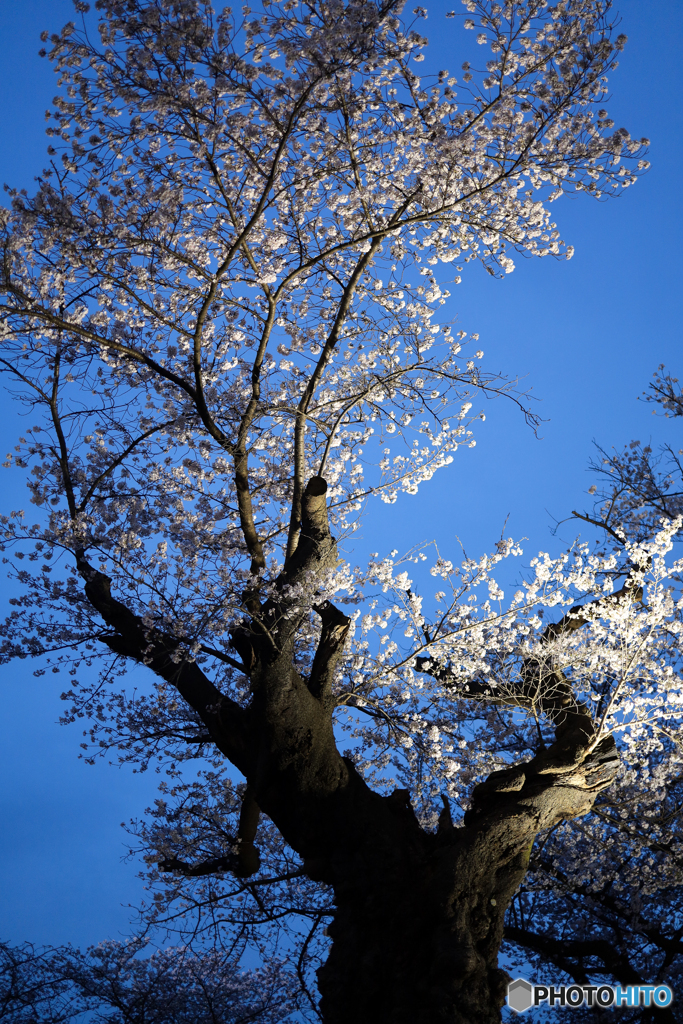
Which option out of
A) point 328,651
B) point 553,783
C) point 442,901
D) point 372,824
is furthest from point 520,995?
point 328,651

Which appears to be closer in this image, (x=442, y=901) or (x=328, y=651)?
(x=442, y=901)

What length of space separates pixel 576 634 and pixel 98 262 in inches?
225

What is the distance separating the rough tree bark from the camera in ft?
13.6

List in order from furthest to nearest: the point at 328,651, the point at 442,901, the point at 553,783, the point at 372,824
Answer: the point at 328,651 < the point at 553,783 < the point at 372,824 < the point at 442,901

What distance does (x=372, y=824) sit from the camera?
4883mm

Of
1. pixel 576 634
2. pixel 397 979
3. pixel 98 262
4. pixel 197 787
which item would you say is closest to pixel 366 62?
pixel 98 262

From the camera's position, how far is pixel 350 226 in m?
7.56

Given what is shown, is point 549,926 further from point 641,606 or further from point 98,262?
point 98,262

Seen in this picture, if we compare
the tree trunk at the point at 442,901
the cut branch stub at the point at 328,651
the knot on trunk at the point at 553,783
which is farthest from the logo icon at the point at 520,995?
the cut branch stub at the point at 328,651

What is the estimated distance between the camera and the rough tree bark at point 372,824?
415 centimetres

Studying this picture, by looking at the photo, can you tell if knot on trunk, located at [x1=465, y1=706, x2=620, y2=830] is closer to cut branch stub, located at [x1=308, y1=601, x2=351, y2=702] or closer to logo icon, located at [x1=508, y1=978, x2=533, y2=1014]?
logo icon, located at [x1=508, y1=978, x2=533, y2=1014]

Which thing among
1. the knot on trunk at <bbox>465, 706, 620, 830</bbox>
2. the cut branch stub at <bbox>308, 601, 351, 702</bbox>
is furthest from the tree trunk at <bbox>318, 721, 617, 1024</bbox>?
the cut branch stub at <bbox>308, 601, 351, 702</bbox>

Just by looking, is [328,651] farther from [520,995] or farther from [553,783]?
[520,995]

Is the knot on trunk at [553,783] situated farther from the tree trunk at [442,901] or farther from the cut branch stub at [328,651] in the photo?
the cut branch stub at [328,651]
